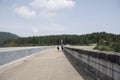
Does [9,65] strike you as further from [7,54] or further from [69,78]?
[69,78]

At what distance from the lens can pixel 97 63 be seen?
11961 millimetres

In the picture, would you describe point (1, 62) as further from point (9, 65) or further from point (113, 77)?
point (113, 77)

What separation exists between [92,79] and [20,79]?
10.7 feet

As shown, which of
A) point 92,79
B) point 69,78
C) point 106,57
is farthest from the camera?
point 69,78

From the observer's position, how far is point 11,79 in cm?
1273

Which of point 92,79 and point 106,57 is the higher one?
point 106,57

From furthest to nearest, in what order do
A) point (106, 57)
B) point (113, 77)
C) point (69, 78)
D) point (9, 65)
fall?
point (9, 65)
point (69, 78)
point (106, 57)
point (113, 77)

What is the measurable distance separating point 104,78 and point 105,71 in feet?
1.12

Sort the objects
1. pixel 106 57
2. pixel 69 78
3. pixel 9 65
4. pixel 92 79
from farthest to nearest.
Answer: pixel 9 65 < pixel 69 78 < pixel 92 79 < pixel 106 57

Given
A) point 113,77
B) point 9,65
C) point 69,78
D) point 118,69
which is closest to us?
point 118,69

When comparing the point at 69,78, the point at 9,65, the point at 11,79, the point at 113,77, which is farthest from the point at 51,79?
the point at 9,65

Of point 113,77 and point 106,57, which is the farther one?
point 106,57

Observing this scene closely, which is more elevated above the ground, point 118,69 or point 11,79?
point 118,69

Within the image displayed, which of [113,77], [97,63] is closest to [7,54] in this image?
[97,63]
